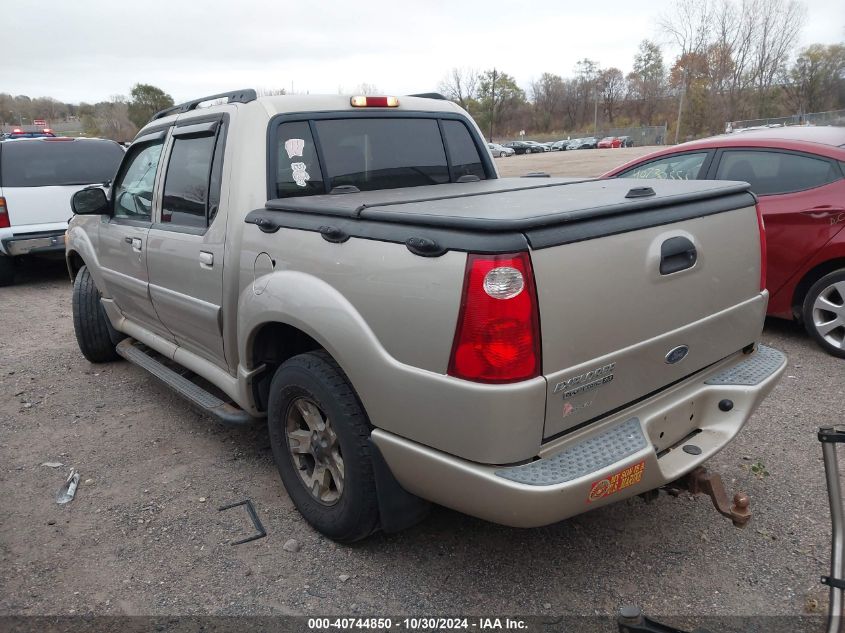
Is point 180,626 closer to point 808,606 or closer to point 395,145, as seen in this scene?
point 808,606

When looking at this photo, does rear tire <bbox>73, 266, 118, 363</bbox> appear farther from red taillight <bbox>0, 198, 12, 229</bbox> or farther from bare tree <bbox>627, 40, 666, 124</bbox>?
bare tree <bbox>627, 40, 666, 124</bbox>

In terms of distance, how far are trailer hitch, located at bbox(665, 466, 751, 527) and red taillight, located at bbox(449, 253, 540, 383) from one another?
1020mm

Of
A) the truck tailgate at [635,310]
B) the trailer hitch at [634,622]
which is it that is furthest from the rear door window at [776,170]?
the trailer hitch at [634,622]

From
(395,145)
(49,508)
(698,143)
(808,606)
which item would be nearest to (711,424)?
(808,606)

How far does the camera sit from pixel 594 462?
217 cm

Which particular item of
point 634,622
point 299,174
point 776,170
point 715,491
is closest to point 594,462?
point 634,622

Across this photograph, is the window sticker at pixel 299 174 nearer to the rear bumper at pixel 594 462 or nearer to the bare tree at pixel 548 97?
the rear bumper at pixel 594 462

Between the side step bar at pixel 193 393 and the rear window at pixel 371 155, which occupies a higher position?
the rear window at pixel 371 155

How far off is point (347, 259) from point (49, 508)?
2275mm

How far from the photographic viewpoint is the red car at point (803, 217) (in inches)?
189

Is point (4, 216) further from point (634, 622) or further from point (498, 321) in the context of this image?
point (634, 622)

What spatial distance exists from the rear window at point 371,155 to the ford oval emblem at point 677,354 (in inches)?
73.6

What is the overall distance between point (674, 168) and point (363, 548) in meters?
4.63

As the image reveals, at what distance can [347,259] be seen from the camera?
2414 millimetres
